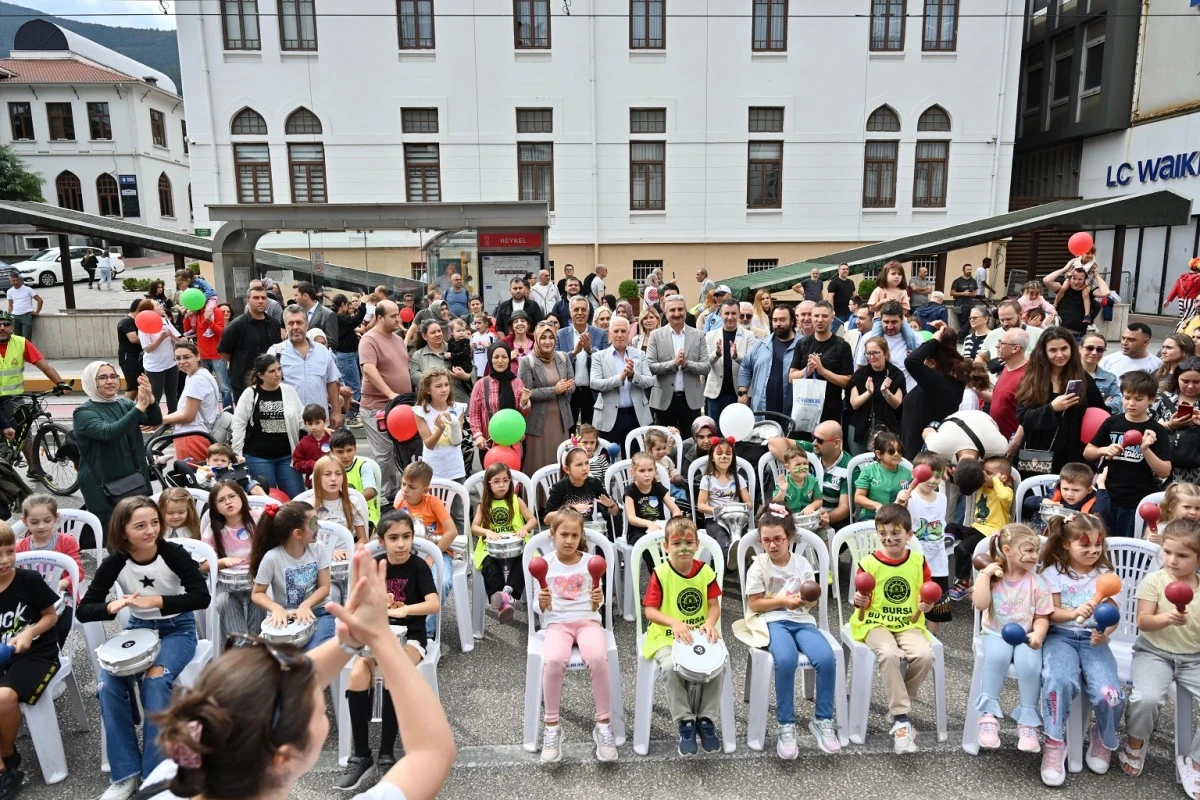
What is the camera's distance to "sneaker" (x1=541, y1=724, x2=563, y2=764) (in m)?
3.65

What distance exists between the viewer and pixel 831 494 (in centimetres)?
556

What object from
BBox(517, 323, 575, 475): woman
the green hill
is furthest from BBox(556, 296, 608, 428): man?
the green hill

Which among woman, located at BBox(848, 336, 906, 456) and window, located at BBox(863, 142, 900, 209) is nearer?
woman, located at BBox(848, 336, 906, 456)

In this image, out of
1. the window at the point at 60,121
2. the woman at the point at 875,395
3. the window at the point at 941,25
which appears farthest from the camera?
the window at the point at 60,121

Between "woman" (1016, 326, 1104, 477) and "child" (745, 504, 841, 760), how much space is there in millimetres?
2108

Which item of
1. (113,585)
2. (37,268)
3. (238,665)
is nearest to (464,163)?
(37,268)

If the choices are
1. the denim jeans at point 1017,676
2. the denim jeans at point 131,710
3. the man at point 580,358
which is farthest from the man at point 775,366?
the denim jeans at point 131,710

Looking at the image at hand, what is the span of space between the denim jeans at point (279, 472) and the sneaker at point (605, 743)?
131 inches

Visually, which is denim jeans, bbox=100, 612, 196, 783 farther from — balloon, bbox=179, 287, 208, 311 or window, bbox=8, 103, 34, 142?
window, bbox=8, 103, 34, 142

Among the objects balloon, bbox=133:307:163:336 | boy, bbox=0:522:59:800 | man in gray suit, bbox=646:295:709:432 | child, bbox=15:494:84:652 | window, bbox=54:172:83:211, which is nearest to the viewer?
boy, bbox=0:522:59:800

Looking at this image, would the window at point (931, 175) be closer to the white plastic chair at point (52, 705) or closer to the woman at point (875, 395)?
the woman at point (875, 395)

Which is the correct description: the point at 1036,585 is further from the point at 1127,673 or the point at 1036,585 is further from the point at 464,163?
the point at 464,163

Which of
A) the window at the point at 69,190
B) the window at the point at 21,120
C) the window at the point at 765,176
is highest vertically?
the window at the point at 21,120

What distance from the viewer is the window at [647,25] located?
21.1m
